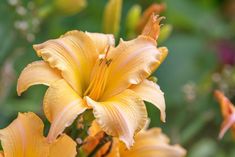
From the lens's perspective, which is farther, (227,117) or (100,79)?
(227,117)

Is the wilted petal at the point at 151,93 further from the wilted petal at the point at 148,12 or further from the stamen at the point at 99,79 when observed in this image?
the wilted petal at the point at 148,12

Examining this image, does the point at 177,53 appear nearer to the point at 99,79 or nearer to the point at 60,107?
the point at 99,79

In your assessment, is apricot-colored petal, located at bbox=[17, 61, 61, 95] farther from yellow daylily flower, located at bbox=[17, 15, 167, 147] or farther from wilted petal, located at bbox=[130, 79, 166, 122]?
wilted petal, located at bbox=[130, 79, 166, 122]

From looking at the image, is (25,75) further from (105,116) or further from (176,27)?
(176,27)

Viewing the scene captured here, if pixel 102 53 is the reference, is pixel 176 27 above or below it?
below

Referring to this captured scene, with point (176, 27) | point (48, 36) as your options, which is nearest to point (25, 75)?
point (48, 36)

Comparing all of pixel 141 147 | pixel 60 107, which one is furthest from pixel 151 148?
pixel 60 107

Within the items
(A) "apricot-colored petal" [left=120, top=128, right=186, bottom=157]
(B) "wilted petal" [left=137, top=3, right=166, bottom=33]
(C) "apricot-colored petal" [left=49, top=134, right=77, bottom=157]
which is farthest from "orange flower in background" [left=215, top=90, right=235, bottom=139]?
(C) "apricot-colored petal" [left=49, top=134, right=77, bottom=157]

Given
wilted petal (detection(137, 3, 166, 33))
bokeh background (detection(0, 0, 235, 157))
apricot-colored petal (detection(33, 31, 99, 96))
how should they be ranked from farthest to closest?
bokeh background (detection(0, 0, 235, 157))
wilted petal (detection(137, 3, 166, 33))
apricot-colored petal (detection(33, 31, 99, 96))
